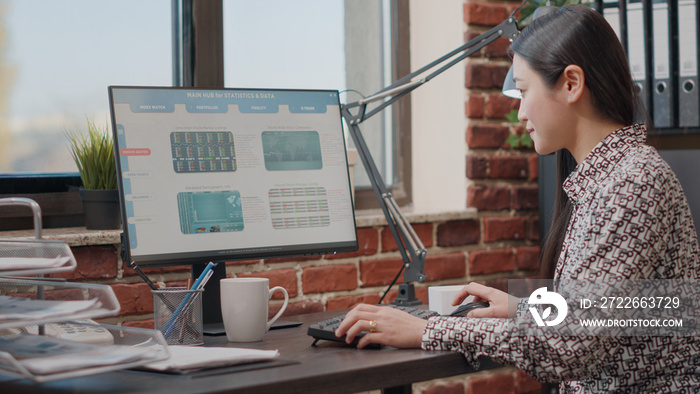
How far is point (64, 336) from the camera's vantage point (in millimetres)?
1087

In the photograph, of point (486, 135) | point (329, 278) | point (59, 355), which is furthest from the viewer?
point (486, 135)

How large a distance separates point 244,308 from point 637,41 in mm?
1283

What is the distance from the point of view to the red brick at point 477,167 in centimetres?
204

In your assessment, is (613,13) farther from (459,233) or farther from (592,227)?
(592,227)

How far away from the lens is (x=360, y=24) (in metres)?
2.15

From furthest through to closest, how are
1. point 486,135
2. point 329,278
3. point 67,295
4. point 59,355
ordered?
point 486,135
point 329,278
point 67,295
point 59,355

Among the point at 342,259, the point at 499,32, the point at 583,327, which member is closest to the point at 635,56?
the point at 499,32

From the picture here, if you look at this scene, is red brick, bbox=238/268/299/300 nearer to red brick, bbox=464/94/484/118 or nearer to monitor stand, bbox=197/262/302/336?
monitor stand, bbox=197/262/302/336

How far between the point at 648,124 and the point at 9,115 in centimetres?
135

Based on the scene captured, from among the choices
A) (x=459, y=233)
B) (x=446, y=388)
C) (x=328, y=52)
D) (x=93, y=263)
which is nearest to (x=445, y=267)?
(x=459, y=233)

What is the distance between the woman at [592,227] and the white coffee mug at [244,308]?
165 millimetres

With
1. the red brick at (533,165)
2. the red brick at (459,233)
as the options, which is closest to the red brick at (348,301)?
the red brick at (459,233)

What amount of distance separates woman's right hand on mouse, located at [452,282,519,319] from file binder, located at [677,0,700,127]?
890 millimetres

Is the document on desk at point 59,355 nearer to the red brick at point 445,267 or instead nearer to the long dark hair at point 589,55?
the long dark hair at point 589,55
